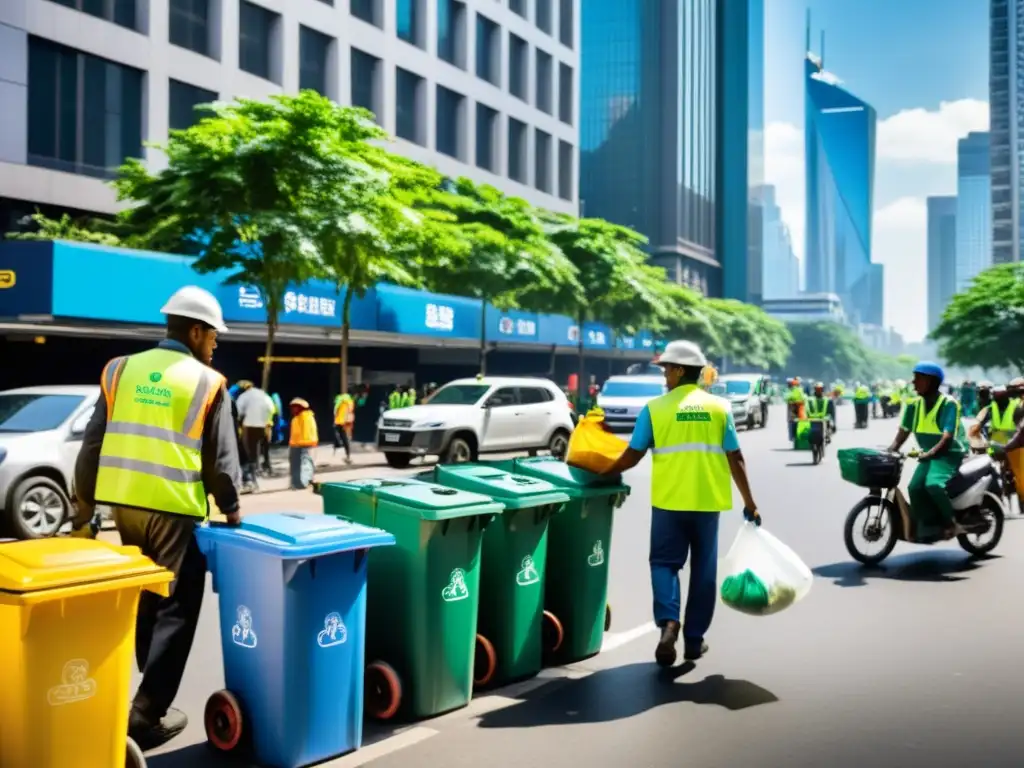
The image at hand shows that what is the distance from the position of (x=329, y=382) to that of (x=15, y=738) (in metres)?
30.7

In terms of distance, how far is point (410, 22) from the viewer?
145 ft

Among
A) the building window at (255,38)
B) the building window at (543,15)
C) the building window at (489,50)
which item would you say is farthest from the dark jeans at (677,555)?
the building window at (543,15)

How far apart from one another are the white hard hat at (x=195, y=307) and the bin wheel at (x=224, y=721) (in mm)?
1618

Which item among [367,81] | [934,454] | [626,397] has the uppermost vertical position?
[367,81]

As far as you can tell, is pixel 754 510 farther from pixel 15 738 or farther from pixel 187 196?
pixel 187 196

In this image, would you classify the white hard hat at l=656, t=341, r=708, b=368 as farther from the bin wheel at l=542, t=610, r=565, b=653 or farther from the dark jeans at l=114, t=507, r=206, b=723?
the dark jeans at l=114, t=507, r=206, b=723

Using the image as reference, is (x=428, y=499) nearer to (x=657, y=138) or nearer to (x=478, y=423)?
(x=478, y=423)

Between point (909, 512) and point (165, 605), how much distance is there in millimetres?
7313

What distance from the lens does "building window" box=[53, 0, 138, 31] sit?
28267mm

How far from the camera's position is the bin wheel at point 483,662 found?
6043 mm

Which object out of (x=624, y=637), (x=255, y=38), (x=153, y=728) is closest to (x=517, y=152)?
(x=255, y=38)

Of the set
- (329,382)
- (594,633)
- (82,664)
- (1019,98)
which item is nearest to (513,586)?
(594,633)

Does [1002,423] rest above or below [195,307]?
below

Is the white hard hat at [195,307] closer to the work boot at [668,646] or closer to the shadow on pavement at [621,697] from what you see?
the shadow on pavement at [621,697]
